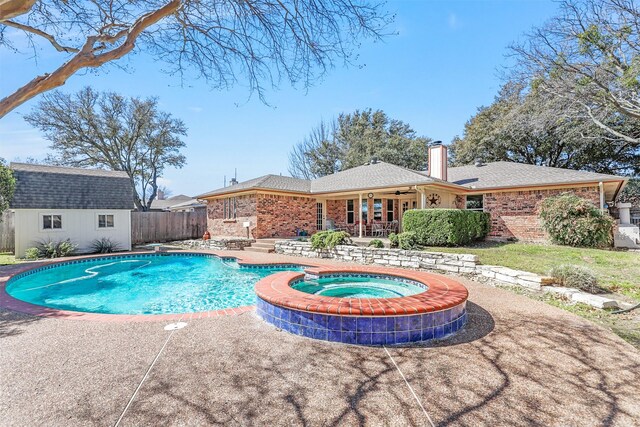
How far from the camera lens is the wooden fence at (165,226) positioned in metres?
17.9

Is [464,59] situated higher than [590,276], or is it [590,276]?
[464,59]

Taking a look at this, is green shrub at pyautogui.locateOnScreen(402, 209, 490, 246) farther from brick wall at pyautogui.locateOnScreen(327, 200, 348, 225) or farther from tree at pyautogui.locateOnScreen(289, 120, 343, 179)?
tree at pyautogui.locateOnScreen(289, 120, 343, 179)

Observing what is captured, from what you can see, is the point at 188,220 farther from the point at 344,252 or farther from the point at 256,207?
the point at 344,252

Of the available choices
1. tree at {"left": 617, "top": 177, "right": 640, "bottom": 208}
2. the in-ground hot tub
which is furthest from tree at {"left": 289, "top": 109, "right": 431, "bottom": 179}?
the in-ground hot tub

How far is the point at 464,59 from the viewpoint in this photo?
1162 cm

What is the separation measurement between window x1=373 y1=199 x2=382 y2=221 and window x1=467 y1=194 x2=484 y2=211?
15.7ft

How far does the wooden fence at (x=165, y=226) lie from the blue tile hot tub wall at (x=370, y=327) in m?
17.0

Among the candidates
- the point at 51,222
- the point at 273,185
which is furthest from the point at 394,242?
the point at 51,222

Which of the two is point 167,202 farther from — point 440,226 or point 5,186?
point 440,226

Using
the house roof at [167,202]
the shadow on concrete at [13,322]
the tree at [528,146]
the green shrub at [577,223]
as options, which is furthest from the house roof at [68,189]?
the tree at [528,146]

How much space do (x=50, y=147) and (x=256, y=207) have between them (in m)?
22.1

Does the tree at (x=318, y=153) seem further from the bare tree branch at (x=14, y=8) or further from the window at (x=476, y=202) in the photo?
the bare tree branch at (x=14, y=8)

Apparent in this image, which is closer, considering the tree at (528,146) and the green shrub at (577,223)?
the green shrub at (577,223)

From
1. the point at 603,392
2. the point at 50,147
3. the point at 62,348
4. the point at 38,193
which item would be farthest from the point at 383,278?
the point at 50,147
